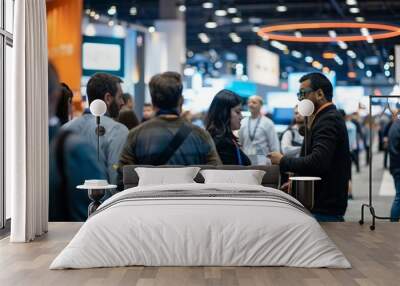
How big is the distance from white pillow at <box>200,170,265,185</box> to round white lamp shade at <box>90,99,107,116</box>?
138 centimetres

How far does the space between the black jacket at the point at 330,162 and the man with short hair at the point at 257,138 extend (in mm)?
1815

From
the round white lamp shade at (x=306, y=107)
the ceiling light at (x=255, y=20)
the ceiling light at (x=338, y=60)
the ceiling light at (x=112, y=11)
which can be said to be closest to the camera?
the round white lamp shade at (x=306, y=107)

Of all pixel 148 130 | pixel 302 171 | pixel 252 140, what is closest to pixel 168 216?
pixel 302 171

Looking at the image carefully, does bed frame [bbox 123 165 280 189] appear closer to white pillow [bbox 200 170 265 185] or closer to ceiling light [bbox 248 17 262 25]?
white pillow [bbox 200 170 265 185]

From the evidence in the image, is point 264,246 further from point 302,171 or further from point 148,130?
point 148,130

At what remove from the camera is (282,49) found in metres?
25.6

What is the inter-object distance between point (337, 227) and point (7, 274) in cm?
396

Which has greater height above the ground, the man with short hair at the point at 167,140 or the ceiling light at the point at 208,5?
the ceiling light at the point at 208,5

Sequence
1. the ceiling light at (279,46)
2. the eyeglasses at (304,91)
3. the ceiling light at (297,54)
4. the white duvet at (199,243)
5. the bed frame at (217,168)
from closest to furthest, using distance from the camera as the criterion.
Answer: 1. the white duvet at (199,243)
2. the eyeglasses at (304,91)
3. the bed frame at (217,168)
4. the ceiling light at (279,46)
5. the ceiling light at (297,54)

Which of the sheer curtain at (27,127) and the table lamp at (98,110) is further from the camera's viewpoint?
the table lamp at (98,110)

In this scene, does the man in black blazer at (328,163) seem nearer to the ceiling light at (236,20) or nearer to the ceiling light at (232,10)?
the ceiling light at (232,10)

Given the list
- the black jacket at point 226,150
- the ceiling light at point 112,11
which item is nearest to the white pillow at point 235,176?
the black jacket at point 226,150

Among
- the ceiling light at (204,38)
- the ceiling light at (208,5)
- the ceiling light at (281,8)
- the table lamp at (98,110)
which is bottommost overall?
the table lamp at (98,110)

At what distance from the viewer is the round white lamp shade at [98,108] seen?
8180mm
